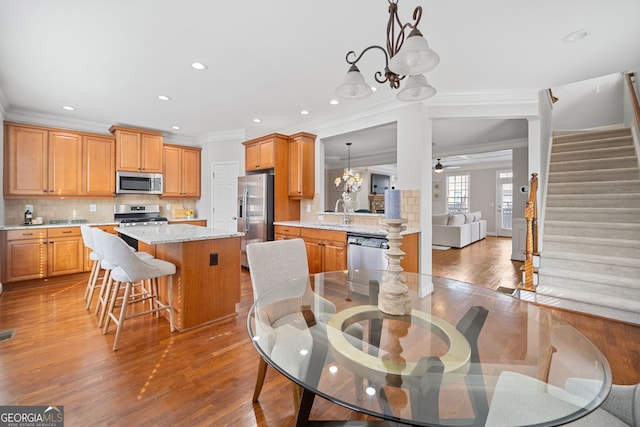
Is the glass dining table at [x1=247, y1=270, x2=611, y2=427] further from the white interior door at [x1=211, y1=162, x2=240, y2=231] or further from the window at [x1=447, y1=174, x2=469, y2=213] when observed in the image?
the window at [x1=447, y1=174, x2=469, y2=213]

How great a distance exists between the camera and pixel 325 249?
3662mm

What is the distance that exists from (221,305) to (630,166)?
5.86 meters

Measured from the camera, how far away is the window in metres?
10.1

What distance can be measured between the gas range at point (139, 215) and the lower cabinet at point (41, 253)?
81 centimetres

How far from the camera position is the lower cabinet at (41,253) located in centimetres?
359

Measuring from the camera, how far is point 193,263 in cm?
253

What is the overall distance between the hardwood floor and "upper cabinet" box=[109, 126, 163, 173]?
8.54ft

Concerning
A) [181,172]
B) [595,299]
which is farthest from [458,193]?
[181,172]

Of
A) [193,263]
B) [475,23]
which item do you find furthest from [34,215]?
[475,23]

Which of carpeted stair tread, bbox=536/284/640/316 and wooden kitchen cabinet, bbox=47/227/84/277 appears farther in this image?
wooden kitchen cabinet, bbox=47/227/84/277

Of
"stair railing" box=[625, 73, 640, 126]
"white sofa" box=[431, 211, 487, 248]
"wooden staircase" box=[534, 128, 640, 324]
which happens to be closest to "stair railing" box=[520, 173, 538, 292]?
"wooden staircase" box=[534, 128, 640, 324]

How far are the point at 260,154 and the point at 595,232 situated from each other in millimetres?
4906

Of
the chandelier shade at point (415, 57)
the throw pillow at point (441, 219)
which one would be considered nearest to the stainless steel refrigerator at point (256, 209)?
the chandelier shade at point (415, 57)

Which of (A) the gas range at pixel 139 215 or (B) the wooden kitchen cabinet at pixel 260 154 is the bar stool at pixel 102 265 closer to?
(A) the gas range at pixel 139 215
